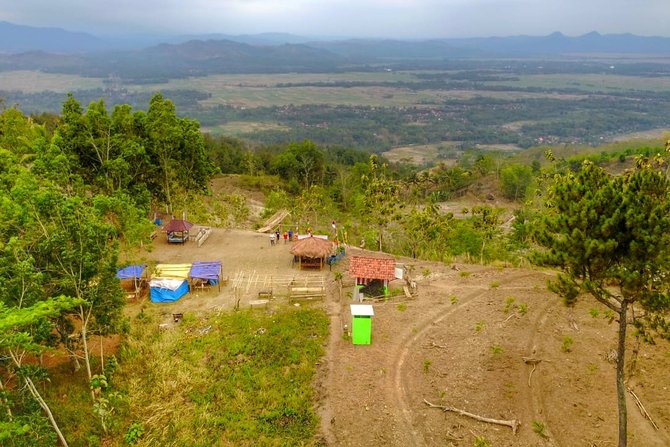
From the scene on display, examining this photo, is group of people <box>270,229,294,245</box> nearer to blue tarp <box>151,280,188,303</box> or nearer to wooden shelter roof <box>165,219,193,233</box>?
wooden shelter roof <box>165,219,193,233</box>

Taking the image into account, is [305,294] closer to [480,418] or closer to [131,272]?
[131,272]

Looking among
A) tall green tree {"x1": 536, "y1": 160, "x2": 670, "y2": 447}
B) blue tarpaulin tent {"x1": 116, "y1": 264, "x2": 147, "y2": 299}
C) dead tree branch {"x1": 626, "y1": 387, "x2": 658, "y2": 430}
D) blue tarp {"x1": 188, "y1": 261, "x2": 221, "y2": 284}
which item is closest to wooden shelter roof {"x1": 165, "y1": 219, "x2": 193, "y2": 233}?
blue tarp {"x1": 188, "y1": 261, "x2": 221, "y2": 284}

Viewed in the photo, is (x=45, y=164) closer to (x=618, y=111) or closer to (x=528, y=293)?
(x=528, y=293)

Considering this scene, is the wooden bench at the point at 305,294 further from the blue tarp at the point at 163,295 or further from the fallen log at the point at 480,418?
the fallen log at the point at 480,418

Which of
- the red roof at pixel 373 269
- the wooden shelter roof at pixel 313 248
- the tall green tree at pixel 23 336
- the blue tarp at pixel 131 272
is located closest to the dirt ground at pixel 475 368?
the red roof at pixel 373 269

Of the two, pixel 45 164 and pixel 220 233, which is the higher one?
pixel 45 164

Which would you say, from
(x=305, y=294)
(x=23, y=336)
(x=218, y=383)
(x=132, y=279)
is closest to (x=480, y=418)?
(x=218, y=383)

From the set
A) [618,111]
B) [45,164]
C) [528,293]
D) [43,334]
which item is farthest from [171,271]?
[618,111]
